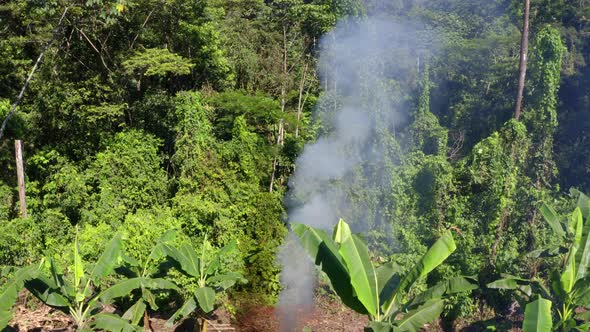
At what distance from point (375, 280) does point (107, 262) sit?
148 inches

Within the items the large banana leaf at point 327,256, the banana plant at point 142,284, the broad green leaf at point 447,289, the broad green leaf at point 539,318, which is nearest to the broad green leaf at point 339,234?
the large banana leaf at point 327,256

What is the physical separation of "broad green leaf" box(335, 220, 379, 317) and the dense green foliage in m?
4.79

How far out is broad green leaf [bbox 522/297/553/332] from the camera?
18.9ft

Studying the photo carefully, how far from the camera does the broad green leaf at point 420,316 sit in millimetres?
6025

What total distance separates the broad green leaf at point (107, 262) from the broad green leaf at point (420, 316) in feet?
13.0

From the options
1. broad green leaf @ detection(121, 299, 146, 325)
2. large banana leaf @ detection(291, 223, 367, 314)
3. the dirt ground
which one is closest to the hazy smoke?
the dirt ground

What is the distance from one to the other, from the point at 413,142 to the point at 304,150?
9.49 feet

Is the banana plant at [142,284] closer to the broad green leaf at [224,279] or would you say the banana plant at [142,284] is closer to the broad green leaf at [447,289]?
the broad green leaf at [224,279]

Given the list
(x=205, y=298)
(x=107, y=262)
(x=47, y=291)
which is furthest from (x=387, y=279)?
(x=47, y=291)

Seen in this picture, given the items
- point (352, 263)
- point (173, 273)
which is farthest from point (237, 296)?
point (352, 263)

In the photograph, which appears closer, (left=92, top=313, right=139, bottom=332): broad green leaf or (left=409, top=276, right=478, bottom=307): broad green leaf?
(left=409, top=276, right=478, bottom=307): broad green leaf

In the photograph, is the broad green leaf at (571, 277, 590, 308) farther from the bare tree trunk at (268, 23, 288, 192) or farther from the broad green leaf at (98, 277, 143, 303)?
the bare tree trunk at (268, 23, 288, 192)

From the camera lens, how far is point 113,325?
719 centimetres

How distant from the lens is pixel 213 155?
1266 centimetres
